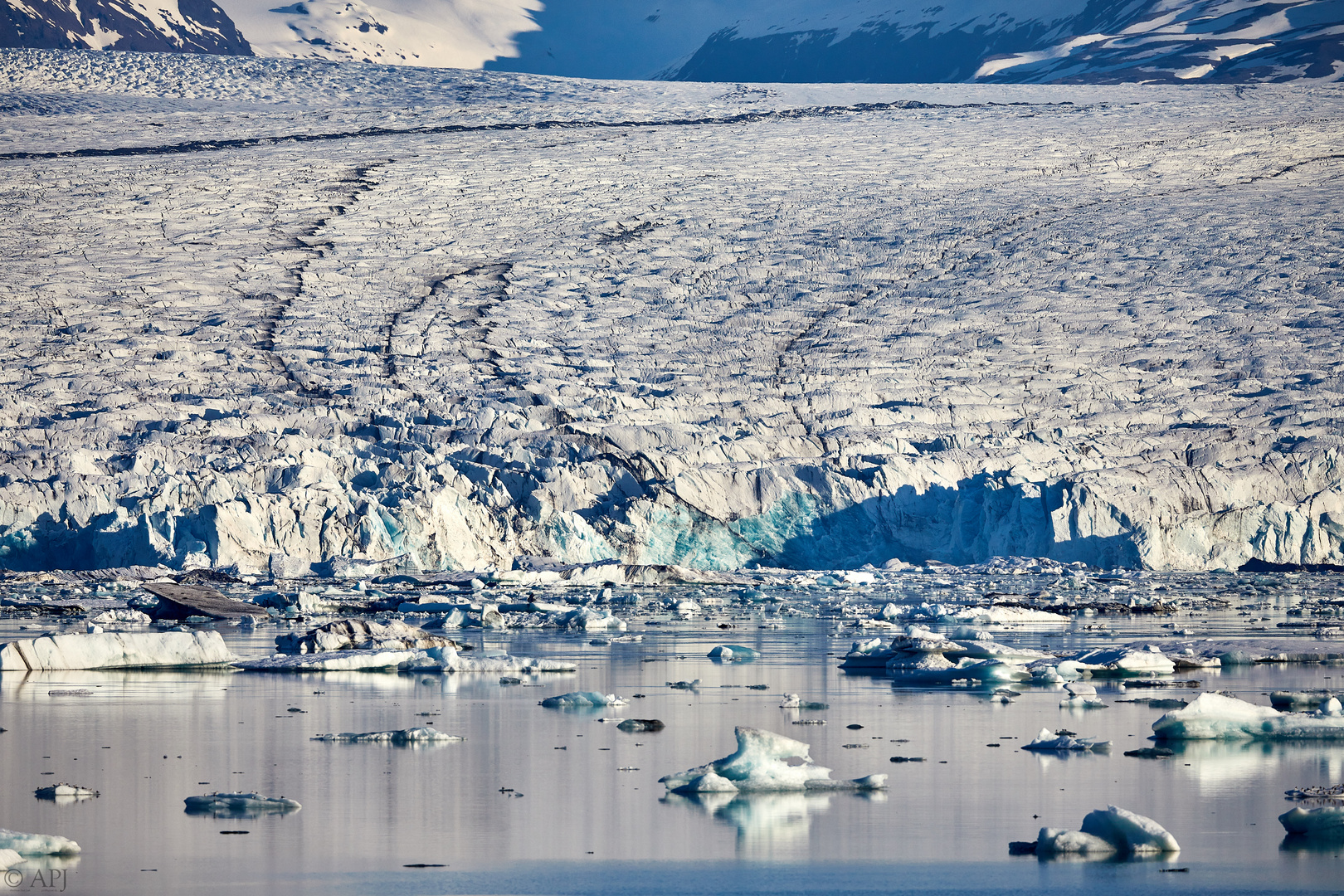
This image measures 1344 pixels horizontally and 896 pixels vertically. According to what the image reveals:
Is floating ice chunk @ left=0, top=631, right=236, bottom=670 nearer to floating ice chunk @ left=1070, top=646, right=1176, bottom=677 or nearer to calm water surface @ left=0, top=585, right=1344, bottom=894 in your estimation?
calm water surface @ left=0, top=585, right=1344, bottom=894

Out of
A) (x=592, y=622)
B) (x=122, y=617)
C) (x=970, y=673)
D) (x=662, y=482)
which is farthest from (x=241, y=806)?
(x=662, y=482)

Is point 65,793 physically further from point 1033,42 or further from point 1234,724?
point 1033,42

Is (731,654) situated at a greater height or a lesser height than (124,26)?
lesser

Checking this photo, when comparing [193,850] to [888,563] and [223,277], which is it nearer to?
[888,563]

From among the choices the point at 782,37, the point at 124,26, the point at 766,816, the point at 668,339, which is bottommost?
the point at 766,816

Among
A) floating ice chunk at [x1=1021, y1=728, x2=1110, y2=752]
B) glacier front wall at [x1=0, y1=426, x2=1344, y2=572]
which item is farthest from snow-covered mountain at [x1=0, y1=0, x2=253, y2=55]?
floating ice chunk at [x1=1021, y1=728, x2=1110, y2=752]

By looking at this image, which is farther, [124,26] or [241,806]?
[124,26]
